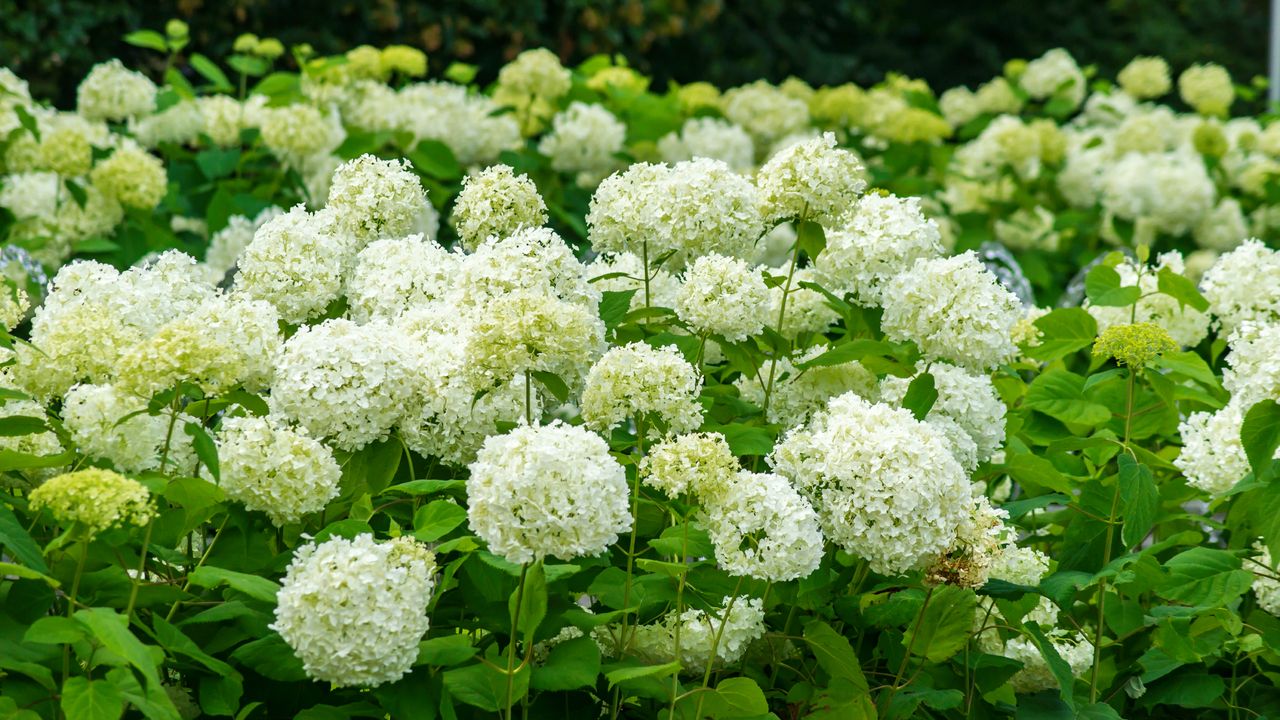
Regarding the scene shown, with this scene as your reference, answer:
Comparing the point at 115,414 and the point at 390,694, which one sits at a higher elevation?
the point at 115,414

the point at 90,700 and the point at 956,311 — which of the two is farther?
the point at 956,311

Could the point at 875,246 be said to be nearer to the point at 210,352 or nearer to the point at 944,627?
the point at 944,627

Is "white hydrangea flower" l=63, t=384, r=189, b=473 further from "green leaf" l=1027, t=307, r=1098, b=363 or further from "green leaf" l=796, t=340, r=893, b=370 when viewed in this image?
"green leaf" l=1027, t=307, r=1098, b=363

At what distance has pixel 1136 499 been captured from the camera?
8.25 ft

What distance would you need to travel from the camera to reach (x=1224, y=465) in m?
2.86

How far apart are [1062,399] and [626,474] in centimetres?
101

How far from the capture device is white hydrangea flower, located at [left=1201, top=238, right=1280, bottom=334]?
3240mm

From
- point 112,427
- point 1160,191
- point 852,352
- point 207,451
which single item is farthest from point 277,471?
point 1160,191

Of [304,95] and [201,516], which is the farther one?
[304,95]

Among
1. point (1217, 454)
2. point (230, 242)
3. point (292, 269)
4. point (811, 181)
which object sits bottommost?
point (230, 242)

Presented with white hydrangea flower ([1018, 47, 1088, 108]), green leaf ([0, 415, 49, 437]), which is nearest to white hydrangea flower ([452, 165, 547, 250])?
green leaf ([0, 415, 49, 437])

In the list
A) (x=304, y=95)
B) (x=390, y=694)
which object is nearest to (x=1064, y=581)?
(x=390, y=694)

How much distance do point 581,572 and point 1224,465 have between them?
129 cm

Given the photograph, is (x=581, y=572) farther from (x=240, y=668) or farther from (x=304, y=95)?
(x=304, y=95)
